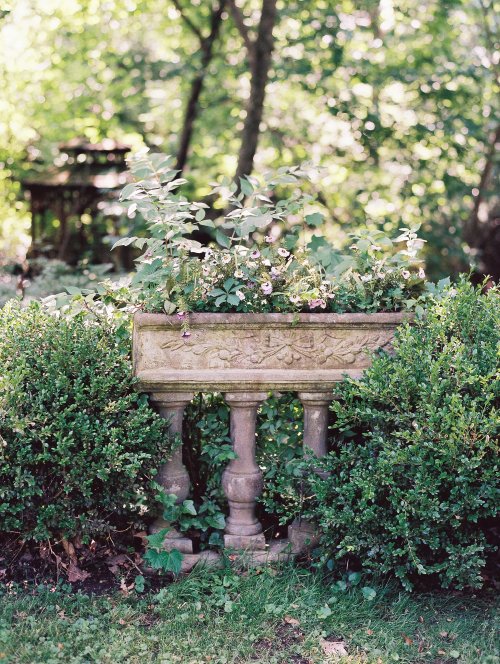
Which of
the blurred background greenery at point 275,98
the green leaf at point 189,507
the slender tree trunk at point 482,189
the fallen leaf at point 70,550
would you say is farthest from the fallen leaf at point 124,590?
the slender tree trunk at point 482,189

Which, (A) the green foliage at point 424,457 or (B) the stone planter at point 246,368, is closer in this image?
(A) the green foliage at point 424,457

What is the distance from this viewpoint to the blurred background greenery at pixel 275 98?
7141mm

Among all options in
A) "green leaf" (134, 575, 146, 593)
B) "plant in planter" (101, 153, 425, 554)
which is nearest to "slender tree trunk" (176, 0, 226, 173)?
"plant in planter" (101, 153, 425, 554)

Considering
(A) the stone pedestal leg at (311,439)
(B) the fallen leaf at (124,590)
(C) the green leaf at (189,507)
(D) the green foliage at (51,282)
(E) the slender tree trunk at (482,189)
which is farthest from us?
(E) the slender tree trunk at (482,189)

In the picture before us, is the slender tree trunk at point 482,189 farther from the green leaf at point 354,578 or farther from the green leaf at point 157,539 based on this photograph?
the green leaf at point 157,539

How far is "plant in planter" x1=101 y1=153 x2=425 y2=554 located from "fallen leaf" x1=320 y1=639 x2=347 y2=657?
0.63 metres

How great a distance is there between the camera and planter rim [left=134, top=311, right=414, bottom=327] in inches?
120

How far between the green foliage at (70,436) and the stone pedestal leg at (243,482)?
35cm

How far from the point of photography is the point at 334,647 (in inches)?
108

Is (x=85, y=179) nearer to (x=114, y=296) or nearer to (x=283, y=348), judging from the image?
(x=114, y=296)

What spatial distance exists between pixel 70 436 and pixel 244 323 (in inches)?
34.3

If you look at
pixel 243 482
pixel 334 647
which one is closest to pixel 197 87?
pixel 243 482

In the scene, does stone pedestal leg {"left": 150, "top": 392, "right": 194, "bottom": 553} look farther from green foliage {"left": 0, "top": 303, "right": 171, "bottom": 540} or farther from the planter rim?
the planter rim

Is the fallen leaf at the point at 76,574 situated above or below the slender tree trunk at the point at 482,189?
below
